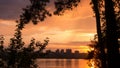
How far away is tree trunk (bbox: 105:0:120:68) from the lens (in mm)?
27266

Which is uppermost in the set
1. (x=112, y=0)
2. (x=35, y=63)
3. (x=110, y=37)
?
(x=112, y=0)

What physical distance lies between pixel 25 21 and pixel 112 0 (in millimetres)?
6769

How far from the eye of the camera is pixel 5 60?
88.4ft

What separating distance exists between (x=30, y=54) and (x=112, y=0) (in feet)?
24.8

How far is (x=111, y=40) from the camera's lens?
27484 mm

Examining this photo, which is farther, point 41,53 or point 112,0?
point 112,0

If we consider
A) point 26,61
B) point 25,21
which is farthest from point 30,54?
point 25,21

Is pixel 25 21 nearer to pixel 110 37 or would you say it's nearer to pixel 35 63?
pixel 35 63

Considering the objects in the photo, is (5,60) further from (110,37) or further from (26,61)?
(110,37)

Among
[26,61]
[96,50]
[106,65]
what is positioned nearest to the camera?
[26,61]

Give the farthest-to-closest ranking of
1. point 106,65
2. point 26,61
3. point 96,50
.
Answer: point 96,50
point 106,65
point 26,61

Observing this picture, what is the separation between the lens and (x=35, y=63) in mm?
26969

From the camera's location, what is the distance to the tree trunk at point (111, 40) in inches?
1073

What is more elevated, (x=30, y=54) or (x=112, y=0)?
(x=112, y=0)
